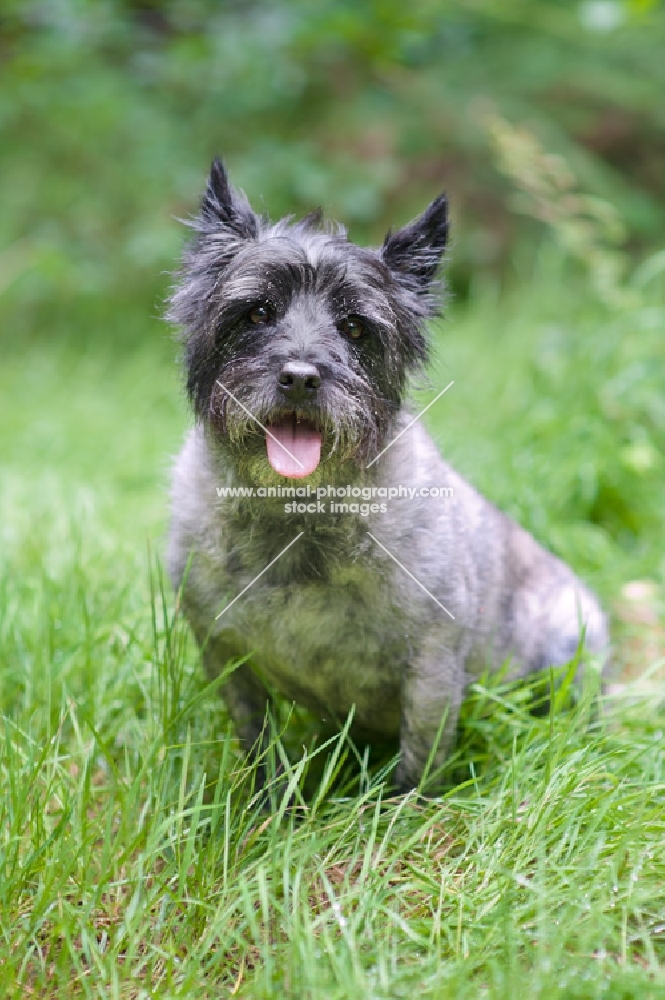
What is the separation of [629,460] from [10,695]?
306cm

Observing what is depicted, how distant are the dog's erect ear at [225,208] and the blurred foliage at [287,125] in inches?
164

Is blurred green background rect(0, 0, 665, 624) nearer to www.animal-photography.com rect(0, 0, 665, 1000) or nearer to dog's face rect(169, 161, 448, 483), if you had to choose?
www.animal-photography.com rect(0, 0, 665, 1000)

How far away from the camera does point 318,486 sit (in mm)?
2629

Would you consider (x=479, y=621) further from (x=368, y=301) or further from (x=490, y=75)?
(x=490, y=75)

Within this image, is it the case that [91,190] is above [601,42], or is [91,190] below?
below

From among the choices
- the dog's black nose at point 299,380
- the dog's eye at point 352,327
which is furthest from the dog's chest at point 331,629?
the dog's eye at point 352,327

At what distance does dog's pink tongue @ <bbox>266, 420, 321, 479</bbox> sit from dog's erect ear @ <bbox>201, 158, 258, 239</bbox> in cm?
62

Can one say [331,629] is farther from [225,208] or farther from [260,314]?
[225,208]

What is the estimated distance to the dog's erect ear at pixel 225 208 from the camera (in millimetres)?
2723

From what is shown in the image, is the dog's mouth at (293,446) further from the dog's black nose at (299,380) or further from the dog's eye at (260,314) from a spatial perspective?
the dog's eye at (260,314)

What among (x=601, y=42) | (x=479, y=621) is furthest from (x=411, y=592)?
(x=601, y=42)

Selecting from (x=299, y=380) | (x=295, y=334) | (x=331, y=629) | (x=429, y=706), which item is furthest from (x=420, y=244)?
(x=429, y=706)

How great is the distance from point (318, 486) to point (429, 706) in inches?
27.9

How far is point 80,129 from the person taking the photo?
783cm
